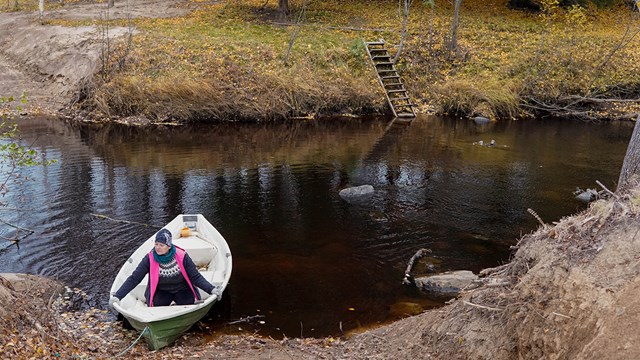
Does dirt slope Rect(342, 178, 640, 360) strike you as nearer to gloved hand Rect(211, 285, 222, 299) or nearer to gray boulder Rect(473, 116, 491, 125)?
gloved hand Rect(211, 285, 222, 299)

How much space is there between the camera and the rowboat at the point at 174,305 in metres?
8.51

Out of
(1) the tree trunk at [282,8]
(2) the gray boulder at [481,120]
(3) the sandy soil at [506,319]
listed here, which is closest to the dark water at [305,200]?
(3) the sandy soil at [506,319]

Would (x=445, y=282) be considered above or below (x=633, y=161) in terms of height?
below

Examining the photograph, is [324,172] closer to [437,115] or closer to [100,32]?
[437,115]

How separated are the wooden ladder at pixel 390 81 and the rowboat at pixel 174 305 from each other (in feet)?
55.8

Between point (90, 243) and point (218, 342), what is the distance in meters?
5.12

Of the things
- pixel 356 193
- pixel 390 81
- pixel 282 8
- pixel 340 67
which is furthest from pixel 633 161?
pixel 282 8

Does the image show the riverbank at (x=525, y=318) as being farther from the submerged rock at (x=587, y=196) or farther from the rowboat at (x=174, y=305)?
the submerged rock at (x=587, y=196)

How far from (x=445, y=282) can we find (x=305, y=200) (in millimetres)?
5853

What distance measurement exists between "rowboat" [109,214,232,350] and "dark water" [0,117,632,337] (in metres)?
0.71

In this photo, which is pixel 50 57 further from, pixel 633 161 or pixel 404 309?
pixel 633 161

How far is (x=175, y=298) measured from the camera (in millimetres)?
9211

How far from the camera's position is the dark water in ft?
36.9

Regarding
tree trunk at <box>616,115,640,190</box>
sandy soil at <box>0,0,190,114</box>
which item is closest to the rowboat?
tree trunk at <box>616,115,640,190</box>
